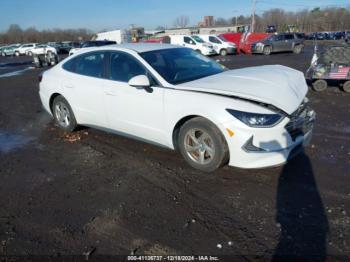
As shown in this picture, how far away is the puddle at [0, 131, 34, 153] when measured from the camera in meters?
5.80

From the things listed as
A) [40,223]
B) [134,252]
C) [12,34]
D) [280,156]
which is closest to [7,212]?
[40,223]

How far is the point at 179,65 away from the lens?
4.99 m

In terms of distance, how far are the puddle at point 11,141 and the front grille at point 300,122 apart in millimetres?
4664

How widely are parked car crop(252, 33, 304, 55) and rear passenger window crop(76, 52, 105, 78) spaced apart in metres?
24.4

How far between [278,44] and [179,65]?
1000 inches

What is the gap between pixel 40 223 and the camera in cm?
342

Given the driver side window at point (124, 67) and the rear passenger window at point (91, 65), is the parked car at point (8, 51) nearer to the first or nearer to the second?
the rear passenger window at point (91, 65)

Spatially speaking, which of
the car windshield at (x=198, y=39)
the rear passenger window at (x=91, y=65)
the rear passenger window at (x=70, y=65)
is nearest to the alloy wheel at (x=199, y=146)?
the rear passenger window at (x=91, y=65)

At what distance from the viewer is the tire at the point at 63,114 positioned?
6065 millimetres

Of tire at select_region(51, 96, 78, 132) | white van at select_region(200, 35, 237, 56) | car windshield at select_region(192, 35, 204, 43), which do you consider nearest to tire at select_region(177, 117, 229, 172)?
tire at select_region(51, 96, 78, 132)

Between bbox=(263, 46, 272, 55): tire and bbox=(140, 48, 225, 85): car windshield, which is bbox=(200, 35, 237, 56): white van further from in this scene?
bbox=(140, 48, 225, 85): car windshield

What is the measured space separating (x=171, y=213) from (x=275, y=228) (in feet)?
3.50

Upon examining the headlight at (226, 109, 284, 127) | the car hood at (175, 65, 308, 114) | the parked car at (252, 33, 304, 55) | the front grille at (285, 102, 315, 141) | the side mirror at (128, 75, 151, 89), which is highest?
the side mirror at (128, 75, 151, 89)

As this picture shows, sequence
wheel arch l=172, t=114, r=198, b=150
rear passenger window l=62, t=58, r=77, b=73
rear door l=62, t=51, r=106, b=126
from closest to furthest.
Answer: wheel arch l=172, t=114, r=198, b=150, rear door l=62, t=51, r=106, b=126, rear passenger window l=62, t=58, r=77, b=73
